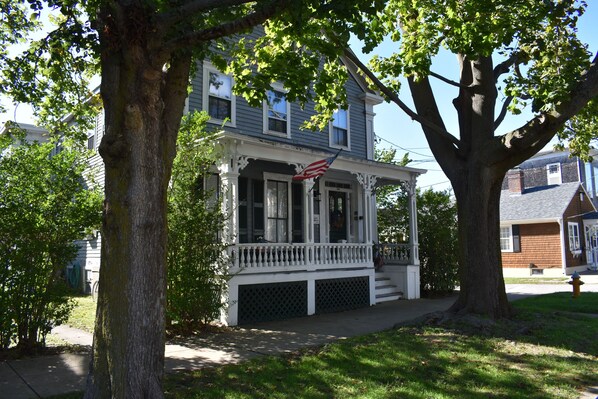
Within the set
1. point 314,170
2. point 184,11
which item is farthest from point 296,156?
point 184,11

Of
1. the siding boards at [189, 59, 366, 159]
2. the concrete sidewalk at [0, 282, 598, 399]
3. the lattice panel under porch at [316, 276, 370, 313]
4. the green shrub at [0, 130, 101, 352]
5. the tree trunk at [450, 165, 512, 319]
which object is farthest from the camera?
the siding boards at [189, 59, 366, 159]

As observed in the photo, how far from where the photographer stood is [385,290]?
49.5 ft

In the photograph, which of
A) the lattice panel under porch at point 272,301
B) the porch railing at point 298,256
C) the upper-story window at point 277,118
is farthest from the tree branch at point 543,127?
the upper-story window at point 277,118

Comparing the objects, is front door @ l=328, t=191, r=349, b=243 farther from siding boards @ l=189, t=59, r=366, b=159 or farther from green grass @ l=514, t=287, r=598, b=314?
green grass @ l=514, t=287, r=598, b=314

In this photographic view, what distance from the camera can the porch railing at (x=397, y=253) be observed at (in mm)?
15750

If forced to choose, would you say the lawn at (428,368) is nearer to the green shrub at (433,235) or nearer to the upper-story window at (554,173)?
the green shrub at (433,235)

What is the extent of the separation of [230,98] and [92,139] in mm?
6191

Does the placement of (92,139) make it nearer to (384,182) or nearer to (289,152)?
(289,152)

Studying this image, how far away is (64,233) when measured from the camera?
8.22 metres

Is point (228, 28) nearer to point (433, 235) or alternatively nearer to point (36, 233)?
point (36, 233)

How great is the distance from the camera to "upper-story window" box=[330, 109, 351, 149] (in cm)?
1669

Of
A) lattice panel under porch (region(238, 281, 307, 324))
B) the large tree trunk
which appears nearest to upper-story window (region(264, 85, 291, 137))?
lattice panel under porch (region(238, 281, 307, 324))

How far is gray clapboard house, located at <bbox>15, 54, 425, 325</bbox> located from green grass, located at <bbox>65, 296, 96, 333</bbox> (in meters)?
1.31

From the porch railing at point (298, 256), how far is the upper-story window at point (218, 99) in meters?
4.00
